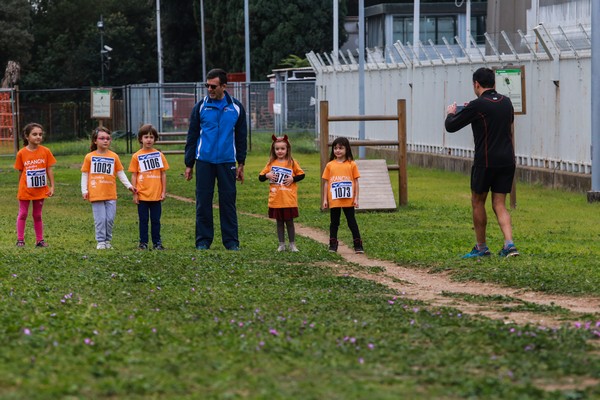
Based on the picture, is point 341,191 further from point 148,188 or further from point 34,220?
point 34,220

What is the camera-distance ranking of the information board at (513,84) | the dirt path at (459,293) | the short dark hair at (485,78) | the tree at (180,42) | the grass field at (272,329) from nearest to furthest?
the grass field at (272,329)
the dirt path at (459,293)
the short dark hair at (485,78)
the information board at (513,84)
the tree at (180,42)

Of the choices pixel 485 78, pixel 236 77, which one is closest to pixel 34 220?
pixel 485 78

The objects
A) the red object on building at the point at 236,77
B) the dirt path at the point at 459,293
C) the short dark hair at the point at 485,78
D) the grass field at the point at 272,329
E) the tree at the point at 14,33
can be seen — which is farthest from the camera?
the tree at the point at 14,33

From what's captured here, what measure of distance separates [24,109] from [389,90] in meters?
19.7

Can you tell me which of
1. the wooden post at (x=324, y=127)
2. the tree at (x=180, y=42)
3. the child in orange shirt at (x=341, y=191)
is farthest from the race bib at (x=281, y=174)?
the tree at (x=180, y=42)

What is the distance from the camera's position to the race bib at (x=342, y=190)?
49.5 feet

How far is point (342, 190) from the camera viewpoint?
1511cm

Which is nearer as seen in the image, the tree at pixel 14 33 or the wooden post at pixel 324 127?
the wooden post at pixel 324 127

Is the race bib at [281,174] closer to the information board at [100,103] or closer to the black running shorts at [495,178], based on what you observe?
the black running shorts at [495,178]

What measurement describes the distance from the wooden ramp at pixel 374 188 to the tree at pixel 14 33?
2308 inches

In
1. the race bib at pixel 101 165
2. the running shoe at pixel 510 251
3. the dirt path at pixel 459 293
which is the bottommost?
the dirt path at pixel 459 293

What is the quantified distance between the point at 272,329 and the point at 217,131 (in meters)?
6.68

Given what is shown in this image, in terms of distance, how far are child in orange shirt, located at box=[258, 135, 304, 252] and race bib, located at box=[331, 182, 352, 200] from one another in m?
0.43

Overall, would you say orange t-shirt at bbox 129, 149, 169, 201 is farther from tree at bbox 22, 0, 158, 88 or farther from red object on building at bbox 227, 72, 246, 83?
tree at bbox 22, 0, 158, 88
